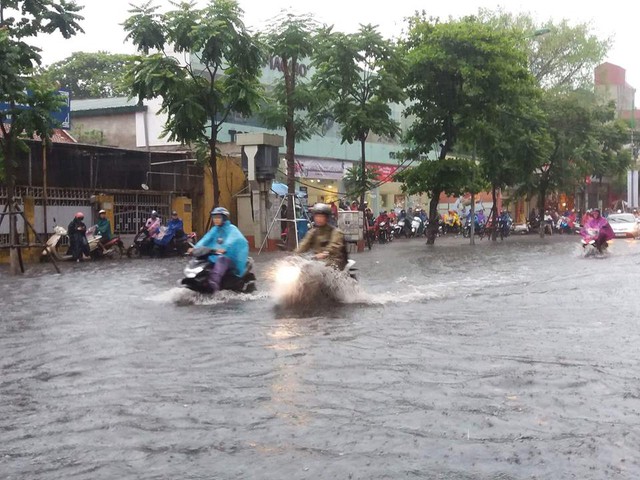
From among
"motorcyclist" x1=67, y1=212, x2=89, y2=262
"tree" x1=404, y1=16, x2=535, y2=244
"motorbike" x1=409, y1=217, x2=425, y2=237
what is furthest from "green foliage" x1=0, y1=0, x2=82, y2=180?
"motorbike" x1=409, y1=217, x2=425, y2=237

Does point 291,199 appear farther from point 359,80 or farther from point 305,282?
point 305,282

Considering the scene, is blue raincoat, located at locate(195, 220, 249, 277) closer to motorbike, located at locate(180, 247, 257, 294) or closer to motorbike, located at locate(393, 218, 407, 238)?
motorbike, located at locate(180, 247, 257, 294)

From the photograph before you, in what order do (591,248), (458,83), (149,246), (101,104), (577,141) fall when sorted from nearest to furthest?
(591,248) < (149,246) < (458,83) < (101,104) < (577,141)

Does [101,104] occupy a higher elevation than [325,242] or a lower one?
higher

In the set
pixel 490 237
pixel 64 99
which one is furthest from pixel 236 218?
pixel 490 237

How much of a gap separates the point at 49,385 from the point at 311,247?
5970 mm

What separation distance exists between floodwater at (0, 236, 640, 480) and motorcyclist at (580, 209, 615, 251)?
1165 centimetres

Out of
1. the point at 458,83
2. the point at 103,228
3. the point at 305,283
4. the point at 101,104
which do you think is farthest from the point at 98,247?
the point at 101,104

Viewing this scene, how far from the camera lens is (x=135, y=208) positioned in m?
27.1

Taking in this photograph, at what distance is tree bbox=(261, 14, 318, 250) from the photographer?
26.2 metres

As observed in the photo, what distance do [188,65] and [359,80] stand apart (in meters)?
7.39

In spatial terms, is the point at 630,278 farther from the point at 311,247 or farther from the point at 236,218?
the point at 236,218

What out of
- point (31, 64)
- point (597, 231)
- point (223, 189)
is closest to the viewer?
point (31, 64)

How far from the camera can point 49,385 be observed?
6.69 m
